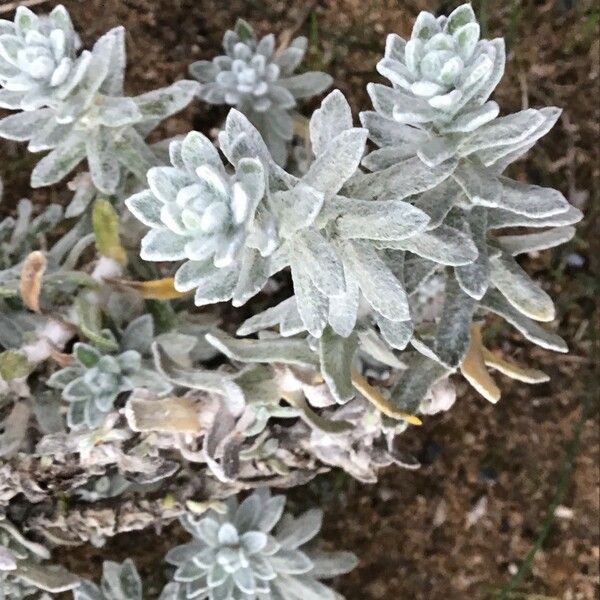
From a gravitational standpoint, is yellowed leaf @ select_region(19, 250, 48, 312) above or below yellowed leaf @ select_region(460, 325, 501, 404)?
above

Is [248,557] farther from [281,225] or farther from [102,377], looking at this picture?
[281,225]

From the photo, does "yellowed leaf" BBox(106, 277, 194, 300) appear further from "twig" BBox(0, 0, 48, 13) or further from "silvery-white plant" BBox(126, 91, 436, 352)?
"twig" BBox(0, 0, 48, 13)

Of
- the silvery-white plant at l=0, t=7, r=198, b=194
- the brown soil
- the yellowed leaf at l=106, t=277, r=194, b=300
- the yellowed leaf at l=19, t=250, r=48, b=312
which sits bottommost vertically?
the brown soil

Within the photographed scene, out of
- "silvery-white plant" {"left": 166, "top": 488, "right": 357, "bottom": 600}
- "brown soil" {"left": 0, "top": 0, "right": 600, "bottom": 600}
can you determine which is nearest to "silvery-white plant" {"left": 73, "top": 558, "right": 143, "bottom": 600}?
"silvery-white plant" {"left": 166, "top": 488, "right": 357, "bottom": 600}

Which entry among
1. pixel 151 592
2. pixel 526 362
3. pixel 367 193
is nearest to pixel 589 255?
pixel 526 362

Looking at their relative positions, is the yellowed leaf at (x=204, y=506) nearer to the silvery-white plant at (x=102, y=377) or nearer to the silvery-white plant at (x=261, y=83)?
the silvery-white plant at (x=102, y=377)

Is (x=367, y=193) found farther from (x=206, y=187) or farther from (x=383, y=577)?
(x=383, y=577)

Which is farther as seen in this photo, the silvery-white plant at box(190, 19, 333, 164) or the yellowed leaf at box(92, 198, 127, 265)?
the silvery-white plant at box(190, 19, 333, 164)
